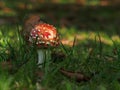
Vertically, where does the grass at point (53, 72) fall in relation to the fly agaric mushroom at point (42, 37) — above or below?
below

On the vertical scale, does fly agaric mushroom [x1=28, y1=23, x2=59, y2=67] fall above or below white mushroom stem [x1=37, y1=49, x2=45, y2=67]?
above

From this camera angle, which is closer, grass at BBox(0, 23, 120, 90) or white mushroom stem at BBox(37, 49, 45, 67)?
grass at BBox(0, 23, 120, 90)

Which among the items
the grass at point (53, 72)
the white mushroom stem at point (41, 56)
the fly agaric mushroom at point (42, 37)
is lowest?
the grass at point (53, 72)

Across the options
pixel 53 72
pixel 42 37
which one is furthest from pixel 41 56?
pixel 53 72

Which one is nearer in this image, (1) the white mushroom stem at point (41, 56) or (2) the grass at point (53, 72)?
(2) the grass at point (53, 72)

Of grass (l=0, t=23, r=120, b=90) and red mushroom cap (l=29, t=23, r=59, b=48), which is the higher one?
red mushroom cap (l=29, t=23, r=59, b=48)

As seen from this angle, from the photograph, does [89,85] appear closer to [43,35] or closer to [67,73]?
[67,73]

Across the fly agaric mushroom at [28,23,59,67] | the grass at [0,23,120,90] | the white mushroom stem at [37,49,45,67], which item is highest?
the fly agaric mushroom at [28,23,59,67]
